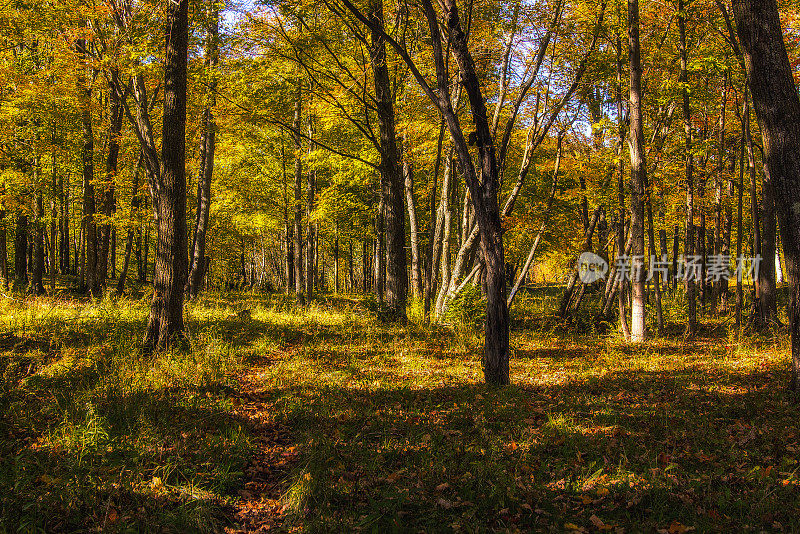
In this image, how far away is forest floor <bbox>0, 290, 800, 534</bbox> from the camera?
361cm

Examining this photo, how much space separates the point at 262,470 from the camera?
4.40 meters

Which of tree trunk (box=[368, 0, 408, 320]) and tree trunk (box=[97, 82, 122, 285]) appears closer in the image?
tree trunk (box=[368, 0, 408, 320])

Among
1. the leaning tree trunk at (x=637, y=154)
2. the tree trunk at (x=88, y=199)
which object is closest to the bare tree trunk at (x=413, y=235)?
the leaning tree trunk at (x=637, y=154)

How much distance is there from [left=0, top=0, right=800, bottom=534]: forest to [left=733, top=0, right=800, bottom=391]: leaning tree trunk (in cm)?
4

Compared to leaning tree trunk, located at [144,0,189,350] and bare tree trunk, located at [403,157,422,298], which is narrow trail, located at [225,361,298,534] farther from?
bare tree trunk, located at [403,157,422,298]

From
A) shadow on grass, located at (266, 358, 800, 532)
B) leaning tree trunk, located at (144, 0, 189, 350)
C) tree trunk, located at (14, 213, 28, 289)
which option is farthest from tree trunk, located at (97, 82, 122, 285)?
shadow on grass, located at (266, 358, 800, 532)

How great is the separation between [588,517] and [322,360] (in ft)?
17.3

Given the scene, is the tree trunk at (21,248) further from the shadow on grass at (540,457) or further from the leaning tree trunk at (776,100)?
the leaning tree trunk at (776,100)

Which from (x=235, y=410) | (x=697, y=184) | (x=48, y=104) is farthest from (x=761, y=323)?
(x=48, y=104)

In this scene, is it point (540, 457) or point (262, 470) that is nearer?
point (262, 470)

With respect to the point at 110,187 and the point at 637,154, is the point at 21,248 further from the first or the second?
the point at 637,154

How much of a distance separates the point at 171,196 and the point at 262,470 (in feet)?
17.8

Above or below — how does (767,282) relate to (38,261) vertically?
below

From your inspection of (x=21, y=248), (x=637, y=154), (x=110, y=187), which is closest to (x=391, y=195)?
(x=637, y=154)
